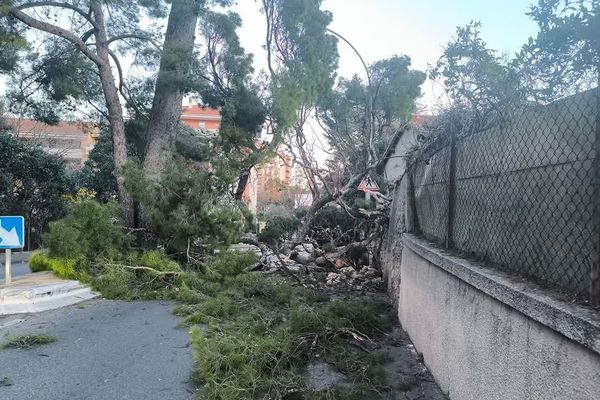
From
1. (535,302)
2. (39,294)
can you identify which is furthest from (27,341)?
(535,302)

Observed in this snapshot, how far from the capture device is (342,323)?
5.45 m

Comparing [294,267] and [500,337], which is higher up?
[500,337]

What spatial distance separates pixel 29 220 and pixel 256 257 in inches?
511

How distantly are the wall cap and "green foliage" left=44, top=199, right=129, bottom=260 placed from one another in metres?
7.11

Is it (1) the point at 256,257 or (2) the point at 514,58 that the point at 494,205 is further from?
(1) the point at 256,257

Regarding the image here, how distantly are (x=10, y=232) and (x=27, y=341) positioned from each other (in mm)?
2570

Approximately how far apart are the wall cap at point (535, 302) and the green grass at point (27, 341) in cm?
443

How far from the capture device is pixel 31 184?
1777 cm

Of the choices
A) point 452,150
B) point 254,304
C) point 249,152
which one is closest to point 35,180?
point 249,152

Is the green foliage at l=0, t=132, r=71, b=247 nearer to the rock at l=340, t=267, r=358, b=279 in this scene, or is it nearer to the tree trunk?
the tree trunk

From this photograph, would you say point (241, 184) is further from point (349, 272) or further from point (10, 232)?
point (10, 232)

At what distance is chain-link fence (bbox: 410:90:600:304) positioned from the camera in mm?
2029

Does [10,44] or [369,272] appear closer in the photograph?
[369,272]

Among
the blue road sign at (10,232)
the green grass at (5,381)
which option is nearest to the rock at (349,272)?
the blue road sign at (10,232)
